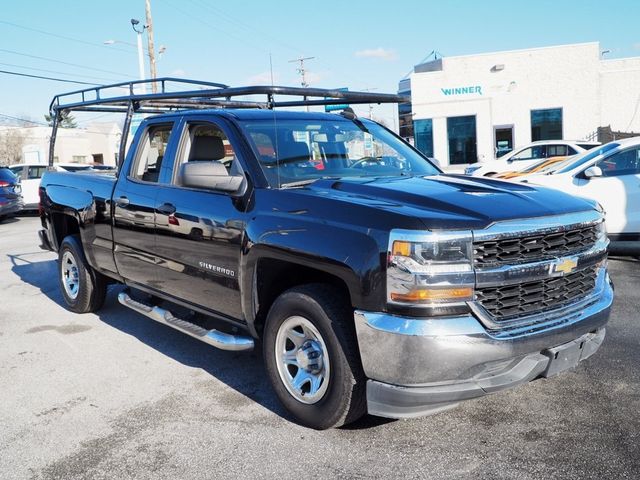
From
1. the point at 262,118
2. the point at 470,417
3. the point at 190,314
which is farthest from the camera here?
the point at 190,314

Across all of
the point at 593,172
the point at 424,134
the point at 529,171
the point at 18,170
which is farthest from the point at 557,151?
the point at 18,170

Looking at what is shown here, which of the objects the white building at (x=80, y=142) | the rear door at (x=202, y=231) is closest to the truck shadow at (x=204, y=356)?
the rear door at (x=202, y=231)

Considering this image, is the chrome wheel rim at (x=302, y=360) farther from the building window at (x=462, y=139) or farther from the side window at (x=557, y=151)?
the building window at (x=462, y=139)

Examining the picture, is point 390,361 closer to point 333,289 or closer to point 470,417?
point 333,289

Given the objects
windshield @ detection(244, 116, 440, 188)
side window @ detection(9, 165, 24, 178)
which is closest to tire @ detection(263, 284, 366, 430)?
windshield @ detection(244, 116, 440, 188)

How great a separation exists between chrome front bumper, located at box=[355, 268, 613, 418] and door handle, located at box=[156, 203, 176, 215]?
6.76 feet

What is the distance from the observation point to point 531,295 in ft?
11.0

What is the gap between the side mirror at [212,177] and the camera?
409 cm

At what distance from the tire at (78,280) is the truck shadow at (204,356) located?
220 millimetres

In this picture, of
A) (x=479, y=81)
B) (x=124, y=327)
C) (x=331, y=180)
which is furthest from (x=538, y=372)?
(x=479, y=81)

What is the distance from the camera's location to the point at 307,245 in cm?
353

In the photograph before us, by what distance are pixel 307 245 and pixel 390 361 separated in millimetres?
838

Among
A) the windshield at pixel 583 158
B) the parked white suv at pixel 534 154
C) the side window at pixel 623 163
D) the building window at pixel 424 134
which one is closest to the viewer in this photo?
the side window at pixel 623 163

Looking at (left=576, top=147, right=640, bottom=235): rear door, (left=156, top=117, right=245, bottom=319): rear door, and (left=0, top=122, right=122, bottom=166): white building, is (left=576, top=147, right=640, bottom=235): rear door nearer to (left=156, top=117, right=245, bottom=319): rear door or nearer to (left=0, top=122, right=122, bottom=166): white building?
(left=156, top=117, right=245, bottom=319): rear door
